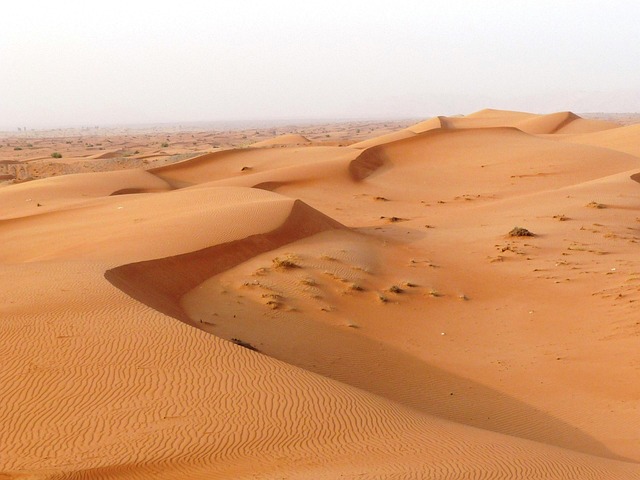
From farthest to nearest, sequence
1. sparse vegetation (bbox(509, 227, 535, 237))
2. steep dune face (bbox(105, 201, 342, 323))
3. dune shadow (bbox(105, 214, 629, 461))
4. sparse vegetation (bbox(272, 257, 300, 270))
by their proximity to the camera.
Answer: sparse vegetation (bbox(509, 227, 535, 237))
sparse vegetation (bbox(272, 257, 300, 270))
steep dune face (bbox(105, 201, 342, 323))
dune shadow (bbox(105, 214, 629, 461))

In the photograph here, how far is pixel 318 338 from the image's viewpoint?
996cm

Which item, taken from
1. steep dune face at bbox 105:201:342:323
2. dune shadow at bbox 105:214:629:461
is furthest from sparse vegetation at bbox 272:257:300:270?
dune shadow at bbox 105:214:629:461

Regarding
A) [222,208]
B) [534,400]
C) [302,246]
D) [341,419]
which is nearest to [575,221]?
[302,246]

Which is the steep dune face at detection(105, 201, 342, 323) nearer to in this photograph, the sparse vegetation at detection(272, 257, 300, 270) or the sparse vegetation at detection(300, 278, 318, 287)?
the sparse vegetation at detection(272, 257, 300, 270)

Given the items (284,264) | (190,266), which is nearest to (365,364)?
(284,264)

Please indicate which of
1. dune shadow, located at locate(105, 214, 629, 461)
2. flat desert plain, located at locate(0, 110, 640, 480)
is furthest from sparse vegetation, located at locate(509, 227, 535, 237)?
dune shadow, located at locate(105, 214, 629, 461)

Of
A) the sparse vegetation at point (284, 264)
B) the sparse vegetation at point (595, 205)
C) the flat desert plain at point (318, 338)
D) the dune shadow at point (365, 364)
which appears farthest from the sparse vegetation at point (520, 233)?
the dune shadow at point (365, 364)

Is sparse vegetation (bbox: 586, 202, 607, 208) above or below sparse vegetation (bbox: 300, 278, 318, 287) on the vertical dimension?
above

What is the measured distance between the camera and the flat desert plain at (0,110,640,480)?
19.0 feet

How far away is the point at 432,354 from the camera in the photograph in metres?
9.92

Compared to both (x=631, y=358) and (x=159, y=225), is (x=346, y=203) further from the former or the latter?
(x=631, y=358)

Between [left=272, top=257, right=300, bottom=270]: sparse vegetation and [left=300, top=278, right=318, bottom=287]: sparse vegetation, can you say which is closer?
[left=300, top=278, right=318, bottom=287]: sparse vegetation

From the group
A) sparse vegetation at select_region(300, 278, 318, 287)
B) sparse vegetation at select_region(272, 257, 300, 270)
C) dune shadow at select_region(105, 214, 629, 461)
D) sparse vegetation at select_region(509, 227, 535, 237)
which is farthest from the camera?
sparse vegetation at select_region(509, 227, 535, 237)

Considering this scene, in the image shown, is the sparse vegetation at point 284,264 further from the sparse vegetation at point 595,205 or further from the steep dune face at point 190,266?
the sparse vegetation at point 595,205
